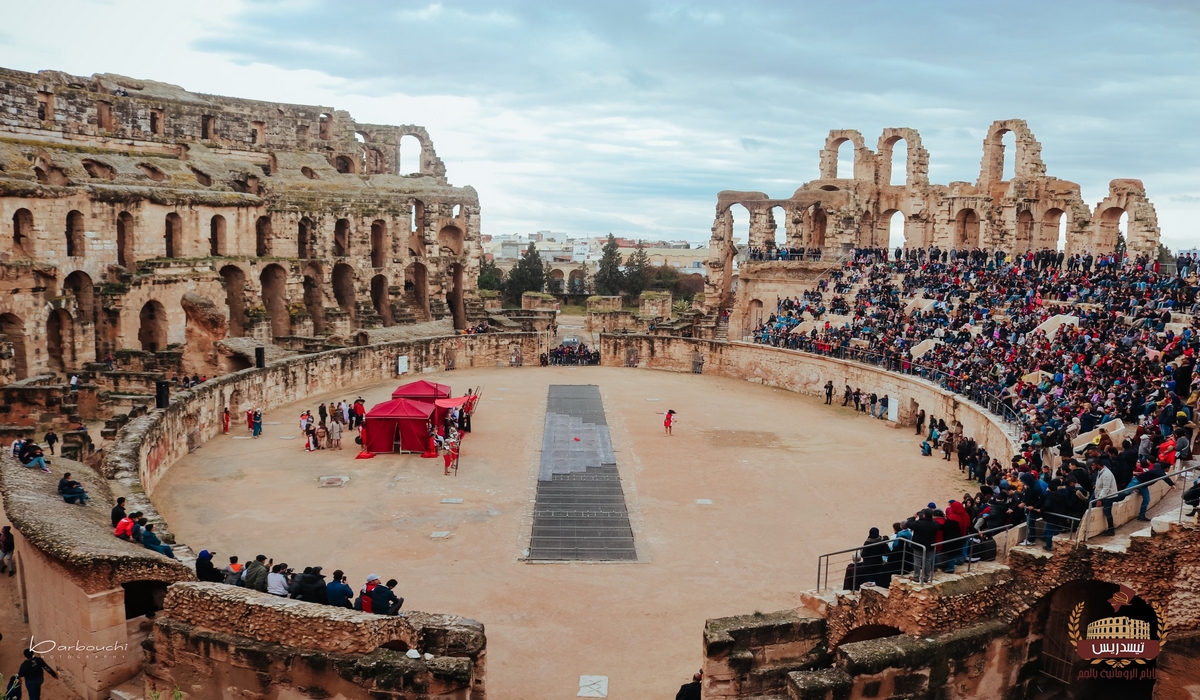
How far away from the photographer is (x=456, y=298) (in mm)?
47500

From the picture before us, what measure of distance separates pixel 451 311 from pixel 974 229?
81.0 ft

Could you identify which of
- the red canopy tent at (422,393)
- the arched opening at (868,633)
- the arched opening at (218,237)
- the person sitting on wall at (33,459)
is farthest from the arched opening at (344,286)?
the arched opening at (868,633)

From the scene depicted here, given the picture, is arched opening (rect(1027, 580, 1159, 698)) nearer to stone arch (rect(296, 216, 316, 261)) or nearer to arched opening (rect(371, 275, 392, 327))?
arched opening (rect(371, 275, 392, 327))

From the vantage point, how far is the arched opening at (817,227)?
150 feet

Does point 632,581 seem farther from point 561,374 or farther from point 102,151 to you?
point 102,151

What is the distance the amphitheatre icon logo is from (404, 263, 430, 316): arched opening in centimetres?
3657

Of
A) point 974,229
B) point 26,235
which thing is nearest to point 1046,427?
point 974,229

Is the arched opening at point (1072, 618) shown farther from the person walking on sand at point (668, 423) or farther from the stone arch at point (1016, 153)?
the stone arch at point (1016, 153)

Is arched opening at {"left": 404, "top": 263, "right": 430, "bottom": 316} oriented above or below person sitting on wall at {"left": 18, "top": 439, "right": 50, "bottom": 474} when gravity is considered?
above

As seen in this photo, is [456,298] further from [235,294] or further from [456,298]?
[235,294]

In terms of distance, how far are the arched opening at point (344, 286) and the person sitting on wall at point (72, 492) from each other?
29.3m

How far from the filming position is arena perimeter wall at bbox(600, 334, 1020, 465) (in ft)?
76.1

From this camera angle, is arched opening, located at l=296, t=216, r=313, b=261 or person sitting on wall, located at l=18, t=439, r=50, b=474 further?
arched opening, located at l=296, t=216, r=313, b=261

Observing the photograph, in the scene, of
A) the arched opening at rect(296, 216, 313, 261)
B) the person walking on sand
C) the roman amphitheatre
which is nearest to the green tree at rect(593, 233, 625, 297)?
the roman amphitheatre
